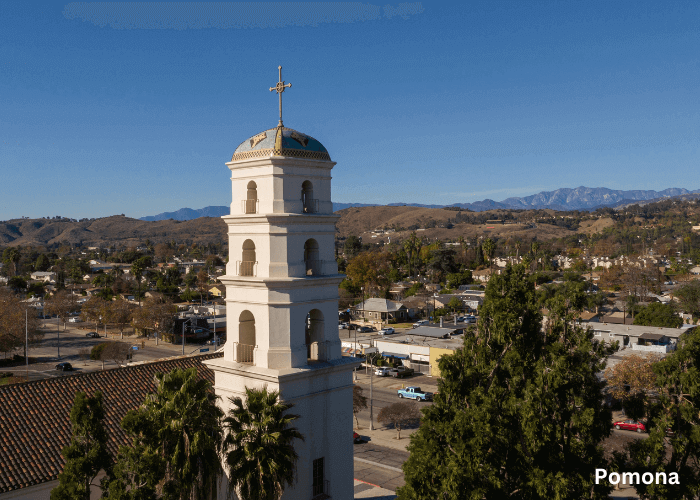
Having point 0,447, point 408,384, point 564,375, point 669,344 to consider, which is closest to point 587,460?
point 564,375

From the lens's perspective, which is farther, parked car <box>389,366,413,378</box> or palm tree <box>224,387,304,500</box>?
parked car <box>389,366,413,378</box>

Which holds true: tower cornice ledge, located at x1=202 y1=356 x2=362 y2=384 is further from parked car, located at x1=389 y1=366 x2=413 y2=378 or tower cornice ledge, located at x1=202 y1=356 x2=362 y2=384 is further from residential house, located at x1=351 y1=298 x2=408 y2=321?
residential house, located at x1=351 y1=298 x2=408 y2=321

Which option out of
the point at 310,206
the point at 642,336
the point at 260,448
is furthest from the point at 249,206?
the point at 642,336

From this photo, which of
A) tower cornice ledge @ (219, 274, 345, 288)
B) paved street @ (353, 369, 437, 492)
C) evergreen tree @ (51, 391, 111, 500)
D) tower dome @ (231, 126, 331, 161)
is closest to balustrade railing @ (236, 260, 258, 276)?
tower cornice ledge @ (219, 274, 345, 288)

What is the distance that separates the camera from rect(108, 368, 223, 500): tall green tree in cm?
1152

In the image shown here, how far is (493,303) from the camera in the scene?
50.2 ft

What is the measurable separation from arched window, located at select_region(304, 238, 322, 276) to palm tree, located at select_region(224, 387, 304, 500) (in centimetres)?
372

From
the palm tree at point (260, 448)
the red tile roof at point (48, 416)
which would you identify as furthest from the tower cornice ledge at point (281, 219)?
the red tile roof at point (48, 416)

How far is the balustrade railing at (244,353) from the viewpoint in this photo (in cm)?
1567

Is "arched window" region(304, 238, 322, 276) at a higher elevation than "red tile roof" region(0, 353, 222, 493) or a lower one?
higher

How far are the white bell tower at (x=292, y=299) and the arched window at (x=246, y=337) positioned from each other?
3 cm

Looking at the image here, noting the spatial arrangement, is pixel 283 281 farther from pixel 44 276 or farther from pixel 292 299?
pixel 44 276

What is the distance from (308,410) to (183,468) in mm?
3894

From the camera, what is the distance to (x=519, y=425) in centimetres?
1356
